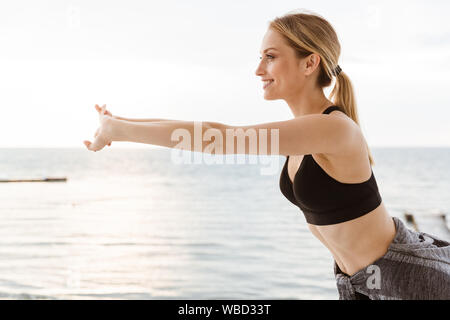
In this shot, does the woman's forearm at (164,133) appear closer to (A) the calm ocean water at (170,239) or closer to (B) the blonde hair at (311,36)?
(B) the blonde hair at (311,36)

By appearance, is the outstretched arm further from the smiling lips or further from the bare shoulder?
the smiling lips

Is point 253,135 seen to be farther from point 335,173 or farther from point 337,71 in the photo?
point 337,71

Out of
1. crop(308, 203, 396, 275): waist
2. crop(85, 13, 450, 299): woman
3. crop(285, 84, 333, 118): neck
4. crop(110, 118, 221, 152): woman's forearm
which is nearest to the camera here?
crop(110, 118, 221, 152): woman's forearm

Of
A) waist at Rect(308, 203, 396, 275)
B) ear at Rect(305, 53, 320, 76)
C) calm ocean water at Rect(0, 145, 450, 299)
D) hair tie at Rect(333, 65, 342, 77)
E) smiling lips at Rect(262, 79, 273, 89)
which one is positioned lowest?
waist at Rect(308, 203, 396, 275)

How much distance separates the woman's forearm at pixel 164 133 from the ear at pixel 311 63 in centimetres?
41

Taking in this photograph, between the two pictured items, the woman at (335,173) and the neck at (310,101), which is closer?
the woman at (335,173)

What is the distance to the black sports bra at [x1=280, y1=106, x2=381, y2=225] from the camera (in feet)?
4.00

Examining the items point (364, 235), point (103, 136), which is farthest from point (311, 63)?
point (103, 136)

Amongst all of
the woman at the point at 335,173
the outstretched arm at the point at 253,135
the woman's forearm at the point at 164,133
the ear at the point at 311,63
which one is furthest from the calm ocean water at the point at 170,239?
the woman's forearm at the point at 164,133

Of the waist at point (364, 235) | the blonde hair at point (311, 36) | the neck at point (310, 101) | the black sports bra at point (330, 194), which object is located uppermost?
the blonde hair at point (311, 36)

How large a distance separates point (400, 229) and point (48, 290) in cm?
603

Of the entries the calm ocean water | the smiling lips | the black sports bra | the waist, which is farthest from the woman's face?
the calm ocean water

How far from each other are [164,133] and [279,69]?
1.46 feet

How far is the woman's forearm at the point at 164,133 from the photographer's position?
103cm
